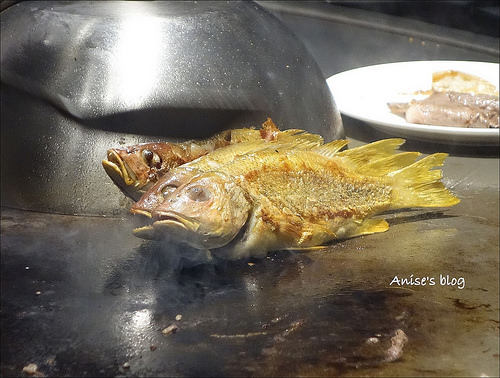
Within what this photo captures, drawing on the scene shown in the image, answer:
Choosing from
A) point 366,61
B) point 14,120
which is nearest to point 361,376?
point 14,120

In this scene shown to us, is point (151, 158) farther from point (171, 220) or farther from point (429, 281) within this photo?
point (429, 281)

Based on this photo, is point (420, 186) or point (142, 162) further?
point (420, 186)

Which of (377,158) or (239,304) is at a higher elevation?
(377,158)

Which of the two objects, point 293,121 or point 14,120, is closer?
point 14,120

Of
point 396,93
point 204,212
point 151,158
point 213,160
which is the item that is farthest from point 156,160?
point 396,93

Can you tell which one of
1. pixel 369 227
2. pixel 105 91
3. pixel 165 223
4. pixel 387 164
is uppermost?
pixel 105 91

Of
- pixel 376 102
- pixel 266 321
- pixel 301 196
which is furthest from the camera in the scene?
pixel 376 102

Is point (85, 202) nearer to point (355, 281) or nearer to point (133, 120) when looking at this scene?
point (133, 120)
